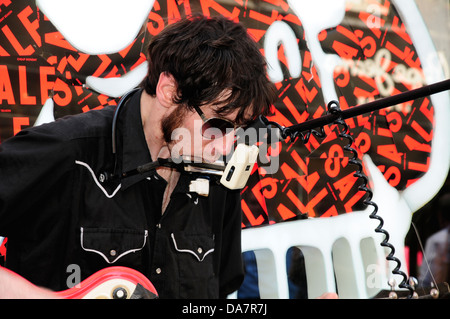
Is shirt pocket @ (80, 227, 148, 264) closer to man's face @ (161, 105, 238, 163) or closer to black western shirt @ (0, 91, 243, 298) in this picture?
black western shirt @ (0, 91, 243, 298)

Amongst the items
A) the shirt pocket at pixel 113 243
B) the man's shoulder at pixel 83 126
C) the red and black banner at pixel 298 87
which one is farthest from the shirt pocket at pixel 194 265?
the red and black banner at pixel 298 87

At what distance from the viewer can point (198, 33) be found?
157 cm

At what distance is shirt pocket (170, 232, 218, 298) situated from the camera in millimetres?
1643

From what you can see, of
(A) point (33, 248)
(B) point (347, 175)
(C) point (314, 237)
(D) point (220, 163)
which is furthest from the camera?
(B) point (347, 175)

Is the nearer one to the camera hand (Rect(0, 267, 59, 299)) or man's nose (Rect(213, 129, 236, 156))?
hand (Rect(0, 267, 59, 299))

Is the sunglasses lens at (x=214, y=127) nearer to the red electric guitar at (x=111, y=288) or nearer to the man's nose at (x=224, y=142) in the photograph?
the man's nose at (x=224, y=142)

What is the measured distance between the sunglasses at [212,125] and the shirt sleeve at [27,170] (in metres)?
0.39

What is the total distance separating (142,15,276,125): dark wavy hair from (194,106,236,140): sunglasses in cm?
2

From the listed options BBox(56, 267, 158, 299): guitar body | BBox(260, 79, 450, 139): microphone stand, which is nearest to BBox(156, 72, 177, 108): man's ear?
BBox(260, 79, 450, 139): microphone stand

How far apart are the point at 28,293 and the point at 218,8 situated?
1564 mm

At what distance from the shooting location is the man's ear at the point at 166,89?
1544 millimetres

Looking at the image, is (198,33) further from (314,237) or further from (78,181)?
(314,237)

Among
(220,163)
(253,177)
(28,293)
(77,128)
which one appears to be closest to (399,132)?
(253,177)

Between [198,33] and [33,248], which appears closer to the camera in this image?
[33,248]
